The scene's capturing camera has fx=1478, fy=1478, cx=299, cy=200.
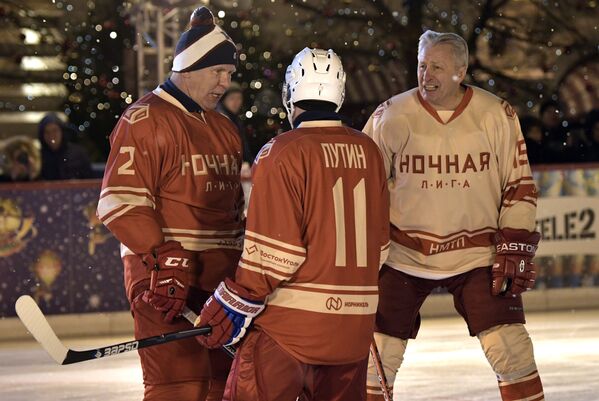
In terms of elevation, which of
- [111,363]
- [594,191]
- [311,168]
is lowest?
[111,363]

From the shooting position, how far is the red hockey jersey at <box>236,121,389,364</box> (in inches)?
159

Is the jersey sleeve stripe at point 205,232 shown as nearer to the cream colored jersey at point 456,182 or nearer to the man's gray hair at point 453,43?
the cream colored jersey at point 456,182

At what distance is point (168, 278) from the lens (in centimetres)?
443

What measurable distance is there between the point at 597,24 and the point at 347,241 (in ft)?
30.4

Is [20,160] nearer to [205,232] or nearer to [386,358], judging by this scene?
[386,358]

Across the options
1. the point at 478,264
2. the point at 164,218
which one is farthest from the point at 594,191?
the point at 164,218

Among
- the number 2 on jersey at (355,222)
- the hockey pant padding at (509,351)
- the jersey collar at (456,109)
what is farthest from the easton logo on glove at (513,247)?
the number 2 on jersey at (355,222)

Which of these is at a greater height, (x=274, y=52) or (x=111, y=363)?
(x=274, y=52)

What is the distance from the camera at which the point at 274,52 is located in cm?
1202

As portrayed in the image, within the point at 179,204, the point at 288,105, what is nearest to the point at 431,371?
the point at 179,204

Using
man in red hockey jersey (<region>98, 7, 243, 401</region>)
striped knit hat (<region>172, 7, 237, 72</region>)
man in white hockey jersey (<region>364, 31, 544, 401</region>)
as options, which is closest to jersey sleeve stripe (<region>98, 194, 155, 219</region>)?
man in red hockey jersey (<region>98, 7, 243, 401</region>)

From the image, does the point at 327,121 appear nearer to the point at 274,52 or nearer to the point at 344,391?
the point at 344,391

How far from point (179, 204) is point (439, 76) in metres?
1.09

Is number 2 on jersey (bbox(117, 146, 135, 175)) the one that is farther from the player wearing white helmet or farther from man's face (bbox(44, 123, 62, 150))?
man's face (bbox(44, 123, 62, 150))
